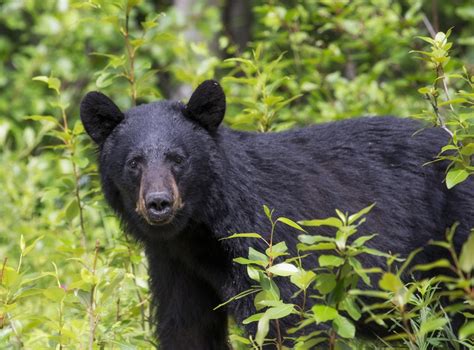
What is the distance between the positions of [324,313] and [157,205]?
1.30 m

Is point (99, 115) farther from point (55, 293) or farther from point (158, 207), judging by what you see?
point (55, 293)

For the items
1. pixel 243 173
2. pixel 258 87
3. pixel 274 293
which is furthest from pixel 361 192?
pixel 274 293

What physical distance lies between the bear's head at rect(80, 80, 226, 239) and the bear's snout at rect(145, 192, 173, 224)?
0.07 feet

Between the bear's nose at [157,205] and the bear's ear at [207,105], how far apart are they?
63cm

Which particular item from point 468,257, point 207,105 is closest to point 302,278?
point 468,257

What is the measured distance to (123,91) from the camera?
622 centimetres

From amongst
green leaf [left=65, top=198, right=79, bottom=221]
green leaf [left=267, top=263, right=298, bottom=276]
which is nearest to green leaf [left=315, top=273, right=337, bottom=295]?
green leaf [left=267, top=263, right=298, bottom=276]

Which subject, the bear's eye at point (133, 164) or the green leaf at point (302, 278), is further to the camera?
the bear's eye at point (133, 164)

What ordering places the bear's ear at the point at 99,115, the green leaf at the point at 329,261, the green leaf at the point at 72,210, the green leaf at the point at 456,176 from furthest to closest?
the green leaf at the point at 72,210 → the bear's ear at the point at 99,115 → the green leaf at the point at 456,176 → the green leaf at the point at 329,261

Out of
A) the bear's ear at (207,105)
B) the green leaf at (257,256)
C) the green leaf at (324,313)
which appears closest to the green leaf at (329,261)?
the green leaf at (324,313)

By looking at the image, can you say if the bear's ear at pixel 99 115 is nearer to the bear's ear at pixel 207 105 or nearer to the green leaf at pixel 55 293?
the bear's ear at pixel 207 105

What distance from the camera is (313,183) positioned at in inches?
200

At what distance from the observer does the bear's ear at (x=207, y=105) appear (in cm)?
485

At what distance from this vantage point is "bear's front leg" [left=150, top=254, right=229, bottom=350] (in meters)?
5.05
